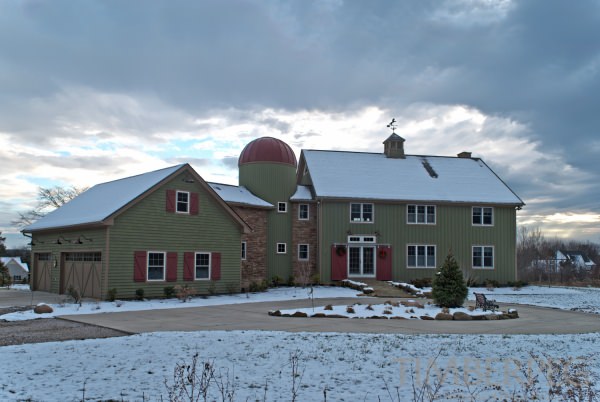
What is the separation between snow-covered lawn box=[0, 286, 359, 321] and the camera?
60.5 ft

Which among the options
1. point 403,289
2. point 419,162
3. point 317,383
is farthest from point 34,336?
point 419,162

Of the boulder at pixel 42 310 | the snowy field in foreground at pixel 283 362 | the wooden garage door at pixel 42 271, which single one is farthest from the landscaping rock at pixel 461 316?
the wooden garage door at pixel 42 271

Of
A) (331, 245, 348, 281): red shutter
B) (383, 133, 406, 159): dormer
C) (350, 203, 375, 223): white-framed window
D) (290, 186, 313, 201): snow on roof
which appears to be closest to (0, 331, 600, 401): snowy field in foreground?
(331, 245, 348, 281): red shutter

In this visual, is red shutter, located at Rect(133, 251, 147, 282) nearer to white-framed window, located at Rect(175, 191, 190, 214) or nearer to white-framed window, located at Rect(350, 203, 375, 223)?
white-framed window, located at Rect(175, 191, 190, 214)

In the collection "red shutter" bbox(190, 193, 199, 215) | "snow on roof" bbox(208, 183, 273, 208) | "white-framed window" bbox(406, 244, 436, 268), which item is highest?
"snow on roof" bbox(208, 183, 273, 208)

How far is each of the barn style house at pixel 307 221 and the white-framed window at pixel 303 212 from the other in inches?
2.8

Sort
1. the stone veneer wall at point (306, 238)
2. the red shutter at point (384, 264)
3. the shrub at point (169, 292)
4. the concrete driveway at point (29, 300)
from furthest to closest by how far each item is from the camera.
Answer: the stone veneer wall at point (306, 238) < the red shutter at point (384, 264) < the shrub at point (169, 292) < the concrete driveway at point (29, 300)

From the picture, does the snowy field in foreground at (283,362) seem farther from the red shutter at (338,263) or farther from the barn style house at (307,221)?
the red shutter at (338,263)

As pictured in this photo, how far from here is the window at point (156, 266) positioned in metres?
23.6

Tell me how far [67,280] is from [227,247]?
7735 mm

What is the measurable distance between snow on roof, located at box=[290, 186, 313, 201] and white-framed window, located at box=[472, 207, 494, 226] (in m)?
10.9

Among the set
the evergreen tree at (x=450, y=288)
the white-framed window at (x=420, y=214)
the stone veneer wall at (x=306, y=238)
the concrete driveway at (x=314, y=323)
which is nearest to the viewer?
the concrete driveway at (x=314, y=323)

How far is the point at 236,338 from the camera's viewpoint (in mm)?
11953

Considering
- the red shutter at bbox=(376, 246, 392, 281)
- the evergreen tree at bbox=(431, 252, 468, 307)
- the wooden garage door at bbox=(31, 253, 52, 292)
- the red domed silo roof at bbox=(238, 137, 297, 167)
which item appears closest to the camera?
the evergreen tree at bbox=(431, 252, 468, 307)
